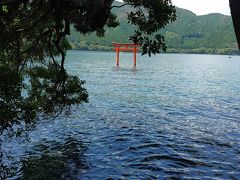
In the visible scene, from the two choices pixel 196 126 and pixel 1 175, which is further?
pixel 196 126

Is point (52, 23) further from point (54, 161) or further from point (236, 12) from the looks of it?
point (236, 12)

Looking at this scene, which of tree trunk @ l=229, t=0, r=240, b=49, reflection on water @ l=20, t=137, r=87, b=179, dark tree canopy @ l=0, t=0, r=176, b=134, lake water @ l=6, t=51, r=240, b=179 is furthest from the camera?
lake water @ l=6, t=51, r=240, b=179

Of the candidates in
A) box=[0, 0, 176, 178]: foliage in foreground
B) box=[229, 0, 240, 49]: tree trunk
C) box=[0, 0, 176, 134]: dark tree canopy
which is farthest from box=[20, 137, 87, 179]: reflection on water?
box=[229, 0, 240, 49]: tree trunk

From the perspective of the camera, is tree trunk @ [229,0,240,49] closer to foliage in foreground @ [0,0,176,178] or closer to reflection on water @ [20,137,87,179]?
foliage in foreground @ [0,0,176,178]

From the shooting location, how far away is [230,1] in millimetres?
3889

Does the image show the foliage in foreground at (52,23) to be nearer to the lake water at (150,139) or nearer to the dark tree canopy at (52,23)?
the dark tree canopy at (52,23)

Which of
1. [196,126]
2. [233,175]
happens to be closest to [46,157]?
[233,175]

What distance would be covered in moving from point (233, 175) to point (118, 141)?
8621 mm

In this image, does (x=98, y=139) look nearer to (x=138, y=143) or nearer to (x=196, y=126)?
(x=138, y=143)

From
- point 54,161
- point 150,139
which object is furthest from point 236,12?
point 150,139

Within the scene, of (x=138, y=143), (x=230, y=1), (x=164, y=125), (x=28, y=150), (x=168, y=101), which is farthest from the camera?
(x=168, y=101)

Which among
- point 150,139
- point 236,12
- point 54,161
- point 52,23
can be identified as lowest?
point 150,139

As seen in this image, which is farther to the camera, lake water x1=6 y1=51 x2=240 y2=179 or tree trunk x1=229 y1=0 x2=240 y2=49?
lake water x1=6 y1=51 x2=240 y2=179

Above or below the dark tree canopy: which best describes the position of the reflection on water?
below
